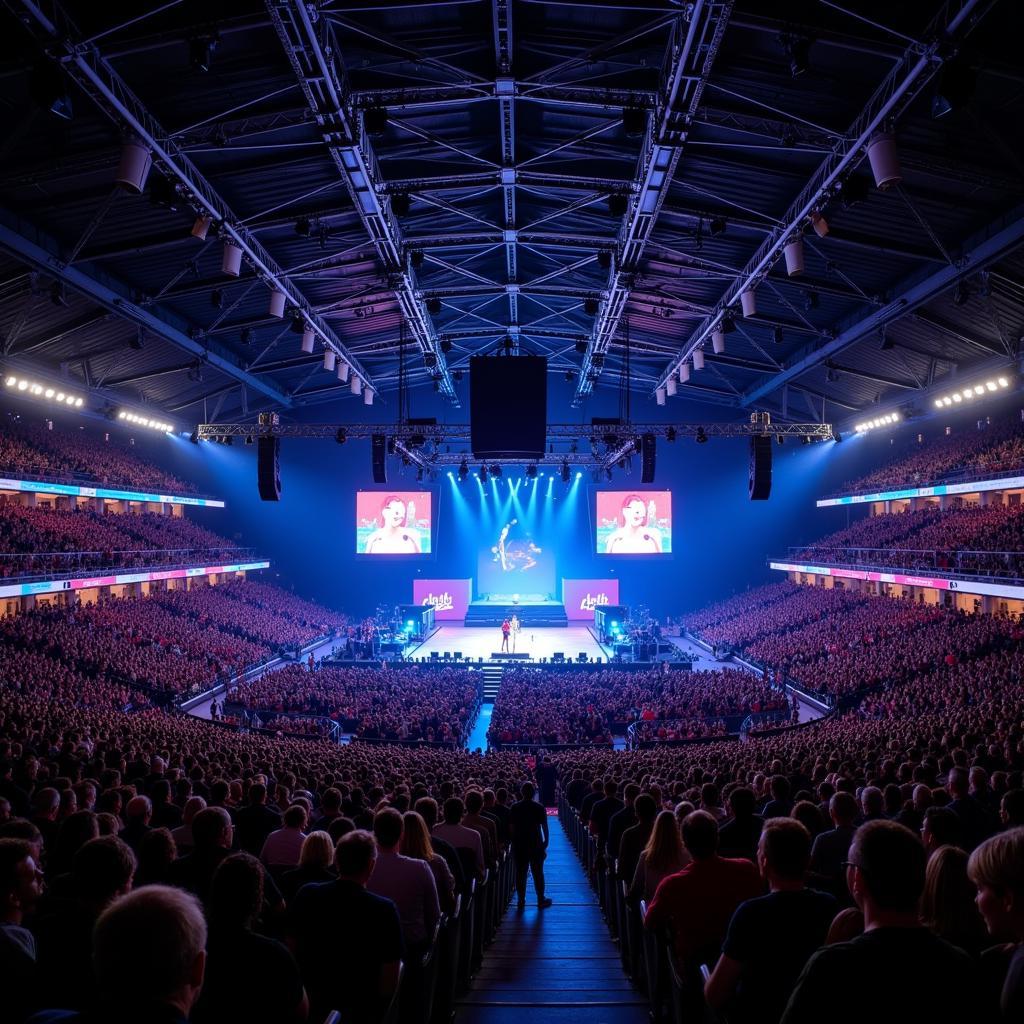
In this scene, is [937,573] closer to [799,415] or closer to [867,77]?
[799,415]

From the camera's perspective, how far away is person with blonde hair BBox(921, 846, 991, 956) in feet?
8.74

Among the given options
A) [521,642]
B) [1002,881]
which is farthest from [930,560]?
[1002,881]

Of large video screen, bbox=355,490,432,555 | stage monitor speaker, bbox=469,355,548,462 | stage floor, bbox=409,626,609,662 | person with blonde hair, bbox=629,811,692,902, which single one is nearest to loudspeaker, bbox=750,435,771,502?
stage monitor speaker, bbox=469,355,548,462

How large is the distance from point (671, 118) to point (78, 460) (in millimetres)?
29076

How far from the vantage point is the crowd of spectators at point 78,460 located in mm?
28031

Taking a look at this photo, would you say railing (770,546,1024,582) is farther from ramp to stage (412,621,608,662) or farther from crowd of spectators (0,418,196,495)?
crowd of spectators (0,418,196,495)

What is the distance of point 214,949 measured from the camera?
2520mm

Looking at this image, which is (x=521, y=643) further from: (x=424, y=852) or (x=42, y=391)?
(x=424, y=852)

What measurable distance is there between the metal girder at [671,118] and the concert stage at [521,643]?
55.9 feet

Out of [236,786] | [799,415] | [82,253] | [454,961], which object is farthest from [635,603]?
[454,961]

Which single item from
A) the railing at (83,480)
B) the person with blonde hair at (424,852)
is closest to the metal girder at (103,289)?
the railing at (83,480)

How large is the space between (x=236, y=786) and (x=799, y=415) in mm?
38413

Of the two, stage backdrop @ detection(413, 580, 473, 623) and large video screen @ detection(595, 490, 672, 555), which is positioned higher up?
large video screen @ detection(595, 490, 672, 555)

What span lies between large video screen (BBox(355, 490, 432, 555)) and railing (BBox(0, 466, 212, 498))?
30.9 ft
